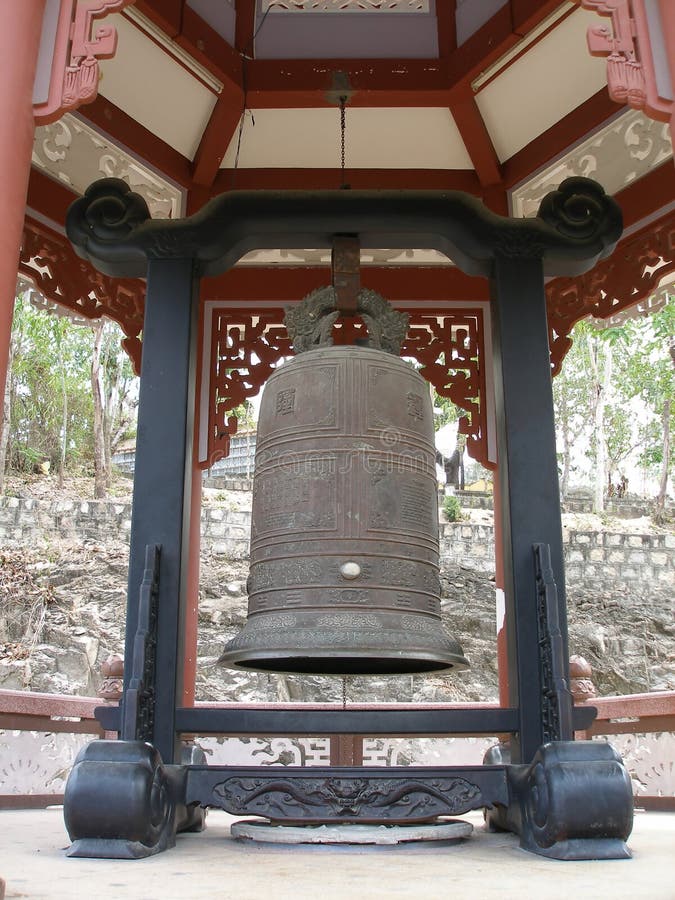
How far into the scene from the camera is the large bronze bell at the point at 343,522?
10.0ft

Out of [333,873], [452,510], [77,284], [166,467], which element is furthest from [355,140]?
[452,510]

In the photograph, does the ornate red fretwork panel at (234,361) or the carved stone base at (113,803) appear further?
the ornate red fretwork panel at (234,361)

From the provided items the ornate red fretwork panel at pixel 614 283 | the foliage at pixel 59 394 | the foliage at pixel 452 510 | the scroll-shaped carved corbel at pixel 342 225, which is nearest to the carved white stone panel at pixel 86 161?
the scroll-shaped carved corbel at pixel 342 225

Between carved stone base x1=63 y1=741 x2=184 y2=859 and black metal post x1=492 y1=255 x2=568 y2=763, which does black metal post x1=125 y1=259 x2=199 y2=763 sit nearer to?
carved stone base x1=63 y1=741 x2=184 y2=859

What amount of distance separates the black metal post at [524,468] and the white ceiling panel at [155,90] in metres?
2.42

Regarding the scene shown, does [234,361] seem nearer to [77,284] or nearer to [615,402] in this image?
[77,284]

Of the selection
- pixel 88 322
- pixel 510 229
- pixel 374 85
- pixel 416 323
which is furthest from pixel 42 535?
pixel 510 229

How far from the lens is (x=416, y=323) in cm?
595

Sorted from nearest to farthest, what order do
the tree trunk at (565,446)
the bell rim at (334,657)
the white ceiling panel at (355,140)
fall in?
1. the bell rim at (334,657)
2. the white ceiling panel at (355,140)
3. the tree trunk at (565,446)

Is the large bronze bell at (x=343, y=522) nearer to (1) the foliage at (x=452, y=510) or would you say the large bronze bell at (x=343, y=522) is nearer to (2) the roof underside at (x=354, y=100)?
(2) the roof underside at (x=354, y=100)

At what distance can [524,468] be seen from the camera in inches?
A: 138

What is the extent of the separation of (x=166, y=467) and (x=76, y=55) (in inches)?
61.2

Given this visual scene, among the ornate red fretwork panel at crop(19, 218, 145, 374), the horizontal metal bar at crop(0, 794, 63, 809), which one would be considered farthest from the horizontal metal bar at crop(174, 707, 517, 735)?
the ornate red fretwork panel at crop(19, 218, 145, 374)

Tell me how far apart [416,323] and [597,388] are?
1500cm
